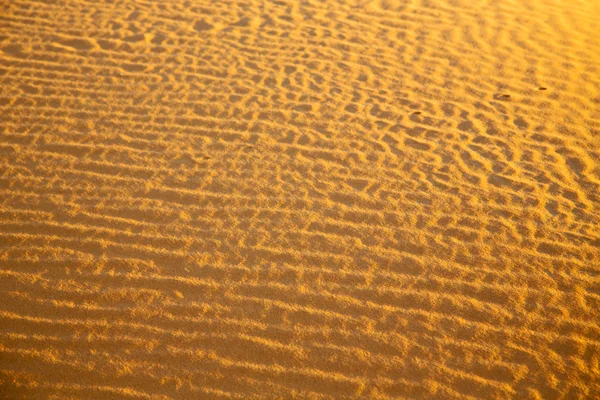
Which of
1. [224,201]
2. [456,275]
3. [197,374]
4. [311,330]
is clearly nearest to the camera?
[197,374]

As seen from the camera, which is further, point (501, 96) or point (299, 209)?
point (501, 96)

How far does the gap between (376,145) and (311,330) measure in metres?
1.76

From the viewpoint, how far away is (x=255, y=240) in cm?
360

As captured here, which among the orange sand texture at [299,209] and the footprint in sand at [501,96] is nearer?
the orange sand texture at [299,209]

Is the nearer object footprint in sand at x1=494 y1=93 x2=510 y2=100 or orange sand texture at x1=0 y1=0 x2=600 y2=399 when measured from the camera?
orange sand texture at x1=0 y1=0 x2=600 y2=399

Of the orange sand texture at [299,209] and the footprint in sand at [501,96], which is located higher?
the footprint in sand at [501,96]

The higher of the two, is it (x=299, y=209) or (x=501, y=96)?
(x=501, y=96)

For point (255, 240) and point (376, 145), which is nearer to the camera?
point (255, 240)

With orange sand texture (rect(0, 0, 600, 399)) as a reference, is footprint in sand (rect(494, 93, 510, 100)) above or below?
above

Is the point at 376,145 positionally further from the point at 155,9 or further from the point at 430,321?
the point at 155,9

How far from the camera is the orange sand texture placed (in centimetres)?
296

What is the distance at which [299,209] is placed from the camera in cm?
383

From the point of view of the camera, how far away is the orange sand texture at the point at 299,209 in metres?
2.96

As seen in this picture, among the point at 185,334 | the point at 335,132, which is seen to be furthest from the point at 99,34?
the point at 185,334
